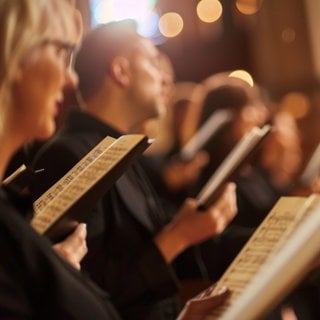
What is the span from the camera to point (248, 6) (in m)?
5.25

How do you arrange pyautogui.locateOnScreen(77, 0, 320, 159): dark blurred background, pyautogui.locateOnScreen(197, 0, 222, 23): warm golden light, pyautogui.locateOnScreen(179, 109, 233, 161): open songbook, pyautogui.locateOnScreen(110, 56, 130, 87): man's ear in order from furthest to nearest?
pyautogui.locateOnScreen(197, 0, 222, 23): warm golden light → pyautogui.locateOnScreen(77, 0, 320, 159): dark blurred background → pyautogui.locateOnScreen(179, 109, 233, 161): open songbook → pyautogui.locateOnScreen(110, 56, 130, 87): man's ear

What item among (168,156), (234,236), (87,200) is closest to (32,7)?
(87,200)

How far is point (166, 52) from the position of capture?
18.1 feet

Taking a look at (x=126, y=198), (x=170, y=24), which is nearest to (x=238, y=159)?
(x=126, y=198)

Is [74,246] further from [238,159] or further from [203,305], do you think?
[238,159]

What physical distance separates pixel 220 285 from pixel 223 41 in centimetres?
487

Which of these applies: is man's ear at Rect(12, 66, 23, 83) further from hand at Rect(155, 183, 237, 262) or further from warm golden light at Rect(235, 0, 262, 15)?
warm golden light at Rect(235, 0, 262, 15)

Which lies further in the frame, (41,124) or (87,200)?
(87,200)

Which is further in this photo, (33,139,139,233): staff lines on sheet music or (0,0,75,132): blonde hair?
(33,139,139,233): staff lines on sheet music

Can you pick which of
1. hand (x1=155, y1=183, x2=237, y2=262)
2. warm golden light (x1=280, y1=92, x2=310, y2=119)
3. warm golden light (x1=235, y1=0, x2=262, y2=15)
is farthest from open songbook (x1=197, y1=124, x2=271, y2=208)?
warm golden light (x1=235, y1=0, x2=262, y2=15)

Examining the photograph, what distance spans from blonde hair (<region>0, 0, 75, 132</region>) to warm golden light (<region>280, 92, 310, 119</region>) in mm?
3783

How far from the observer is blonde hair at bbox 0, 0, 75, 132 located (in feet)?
2.26

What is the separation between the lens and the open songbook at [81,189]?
2.77ft

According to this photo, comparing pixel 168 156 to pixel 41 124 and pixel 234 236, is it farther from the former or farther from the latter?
pixel 41 124
